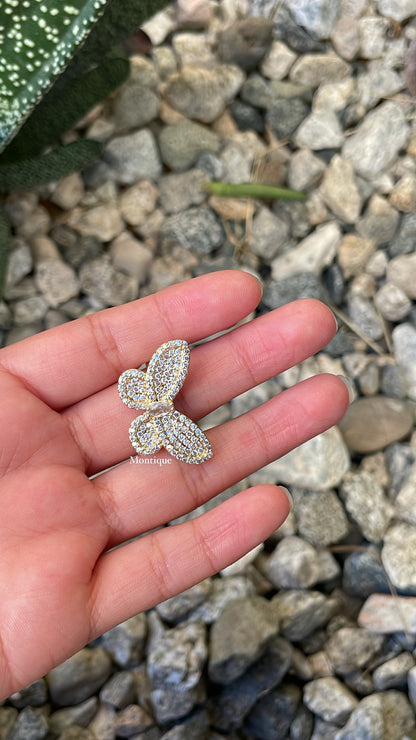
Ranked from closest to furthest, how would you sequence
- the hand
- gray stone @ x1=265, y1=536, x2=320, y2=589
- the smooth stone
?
1. the hand
2. gray stone @ x1=265, y1=536, x2=320, y2=589
3. the smooth stone

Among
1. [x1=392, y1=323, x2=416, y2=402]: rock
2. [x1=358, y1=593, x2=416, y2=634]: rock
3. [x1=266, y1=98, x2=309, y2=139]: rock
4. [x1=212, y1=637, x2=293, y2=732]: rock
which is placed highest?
[x1=266, y1=98, x2=309, y2=139]: rock

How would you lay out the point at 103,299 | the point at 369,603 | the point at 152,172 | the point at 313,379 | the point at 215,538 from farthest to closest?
the point at 152,172, the point at 103,299, the point at 369,603, the point at 313,379, the point at 215,538

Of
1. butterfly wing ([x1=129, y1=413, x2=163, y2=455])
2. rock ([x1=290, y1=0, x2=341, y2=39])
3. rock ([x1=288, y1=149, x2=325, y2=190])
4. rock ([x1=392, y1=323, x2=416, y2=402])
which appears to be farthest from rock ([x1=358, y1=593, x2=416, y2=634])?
rock ([x1=290, y1=0, x2=341, y2=39])

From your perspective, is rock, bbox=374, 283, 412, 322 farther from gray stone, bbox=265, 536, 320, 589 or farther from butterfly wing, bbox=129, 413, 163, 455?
butterfly wing, bbox=129, 413, 163, 455

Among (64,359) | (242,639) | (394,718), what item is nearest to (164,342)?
(64,359)

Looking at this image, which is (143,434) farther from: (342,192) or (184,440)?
(342,192)

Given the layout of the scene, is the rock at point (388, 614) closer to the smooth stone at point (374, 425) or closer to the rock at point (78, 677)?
the smooth stone at point (374, 425)

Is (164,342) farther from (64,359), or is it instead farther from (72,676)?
(72,676)

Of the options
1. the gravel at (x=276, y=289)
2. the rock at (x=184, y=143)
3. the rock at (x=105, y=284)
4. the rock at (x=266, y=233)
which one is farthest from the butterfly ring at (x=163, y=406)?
the rock at (x=184, y=143)
